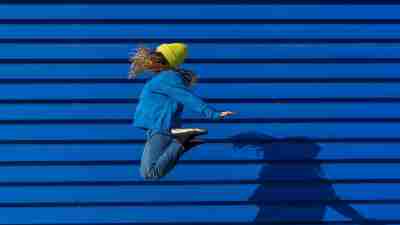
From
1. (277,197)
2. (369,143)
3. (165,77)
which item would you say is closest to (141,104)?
(165,77)

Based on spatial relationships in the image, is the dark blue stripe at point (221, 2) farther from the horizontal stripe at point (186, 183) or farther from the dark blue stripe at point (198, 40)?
the horizontal stripe at point (186, 183)

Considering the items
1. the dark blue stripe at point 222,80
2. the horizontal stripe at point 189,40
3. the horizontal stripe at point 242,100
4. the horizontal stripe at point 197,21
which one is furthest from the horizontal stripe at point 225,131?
the horizontal stripe at point 197,21

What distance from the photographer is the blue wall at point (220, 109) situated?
5.82 metres

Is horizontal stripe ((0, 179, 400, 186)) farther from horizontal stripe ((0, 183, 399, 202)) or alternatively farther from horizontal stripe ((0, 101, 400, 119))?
horizontal stripe ((0, 101, 400, 119))

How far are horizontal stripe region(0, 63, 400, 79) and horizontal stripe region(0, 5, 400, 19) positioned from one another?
0.34 meters

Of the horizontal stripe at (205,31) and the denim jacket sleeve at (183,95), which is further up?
the horizontal stripe at (205,31)

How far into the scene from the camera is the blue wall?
5824 mm

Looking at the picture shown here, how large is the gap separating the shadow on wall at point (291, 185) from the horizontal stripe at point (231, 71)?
0.44m

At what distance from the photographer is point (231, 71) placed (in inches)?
232

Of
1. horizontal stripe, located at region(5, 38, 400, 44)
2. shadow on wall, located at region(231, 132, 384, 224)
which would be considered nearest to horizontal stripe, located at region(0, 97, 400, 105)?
shadow on wall, located at region(231, 132, 384, 224)

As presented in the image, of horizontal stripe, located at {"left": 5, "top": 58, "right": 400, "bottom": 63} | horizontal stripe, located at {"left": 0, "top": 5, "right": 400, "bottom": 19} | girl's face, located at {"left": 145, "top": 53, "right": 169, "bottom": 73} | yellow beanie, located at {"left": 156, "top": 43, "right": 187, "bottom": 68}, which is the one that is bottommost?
girl's face, located at {"left": 145, "top": 53, "right": 169, "bottom": 73}

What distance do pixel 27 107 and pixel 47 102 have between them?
0.46ft

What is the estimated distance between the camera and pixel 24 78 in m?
5.81

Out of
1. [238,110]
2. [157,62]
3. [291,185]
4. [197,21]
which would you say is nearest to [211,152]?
[238,110]
